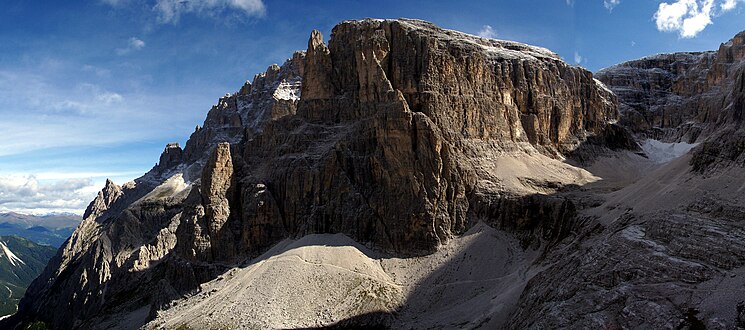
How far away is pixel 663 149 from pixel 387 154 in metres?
96.8

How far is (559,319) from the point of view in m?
41.5

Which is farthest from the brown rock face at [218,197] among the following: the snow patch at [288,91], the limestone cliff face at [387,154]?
the snow patch at [288,91]

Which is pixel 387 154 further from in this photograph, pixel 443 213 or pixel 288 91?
pixel 288 91

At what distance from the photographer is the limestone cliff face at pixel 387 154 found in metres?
86.2

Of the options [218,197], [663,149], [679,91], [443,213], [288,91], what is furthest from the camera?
[288,91]

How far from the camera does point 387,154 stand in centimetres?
9019

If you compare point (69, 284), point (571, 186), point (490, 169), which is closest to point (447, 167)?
point (490, 169)

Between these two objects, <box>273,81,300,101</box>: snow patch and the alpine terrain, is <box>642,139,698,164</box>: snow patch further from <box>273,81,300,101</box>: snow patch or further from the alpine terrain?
<box>273,81,300,101</box>: snow patch

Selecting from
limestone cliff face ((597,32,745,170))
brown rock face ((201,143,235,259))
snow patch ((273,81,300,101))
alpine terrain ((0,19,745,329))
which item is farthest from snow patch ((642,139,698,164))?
snow patch ((273,81,300,101))

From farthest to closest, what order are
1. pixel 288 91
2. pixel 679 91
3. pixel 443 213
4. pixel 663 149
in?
1. pixel 288 91
2. pixel 679 91
3. pixel 663 149
4. pixel 443 213

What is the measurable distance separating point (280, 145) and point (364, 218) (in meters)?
29.3

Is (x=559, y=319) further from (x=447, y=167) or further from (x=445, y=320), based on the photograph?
(x=447, y=167)

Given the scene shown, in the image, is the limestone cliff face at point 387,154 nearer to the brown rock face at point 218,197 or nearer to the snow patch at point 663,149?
the brown rock face at point 218,197

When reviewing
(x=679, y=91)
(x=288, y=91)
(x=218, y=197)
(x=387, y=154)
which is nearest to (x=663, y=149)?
(x=679, y=91)
